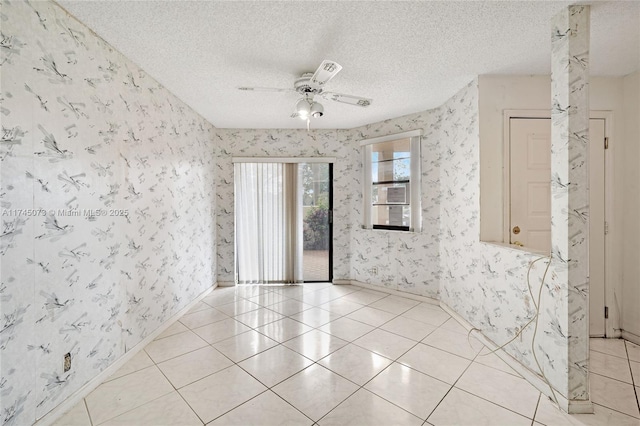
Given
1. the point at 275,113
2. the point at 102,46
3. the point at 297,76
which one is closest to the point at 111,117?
the point at 102,46

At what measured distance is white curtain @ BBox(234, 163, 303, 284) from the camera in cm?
431

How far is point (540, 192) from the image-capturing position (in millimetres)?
2568

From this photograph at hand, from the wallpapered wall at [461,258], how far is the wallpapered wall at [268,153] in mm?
329

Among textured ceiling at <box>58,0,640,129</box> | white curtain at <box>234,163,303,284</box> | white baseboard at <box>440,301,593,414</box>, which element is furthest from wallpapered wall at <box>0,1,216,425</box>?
white baseboard at <box>440,301,593,414</box>

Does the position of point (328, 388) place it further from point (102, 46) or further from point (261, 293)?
point (102, 46)

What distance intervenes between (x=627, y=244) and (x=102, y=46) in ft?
15.9

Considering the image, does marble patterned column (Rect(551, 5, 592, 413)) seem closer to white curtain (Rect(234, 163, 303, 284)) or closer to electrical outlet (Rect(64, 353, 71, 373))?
electrical outlet (Rect(64, 353, 71, 373))

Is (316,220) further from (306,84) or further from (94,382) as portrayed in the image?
(94,382)

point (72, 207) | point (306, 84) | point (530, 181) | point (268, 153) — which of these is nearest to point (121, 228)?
point (72, 207)

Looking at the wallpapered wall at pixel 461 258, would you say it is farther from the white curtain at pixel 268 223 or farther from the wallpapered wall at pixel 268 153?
the white curtain at pixel 268 223

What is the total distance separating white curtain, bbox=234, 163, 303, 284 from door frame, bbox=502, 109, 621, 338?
2.77 meters

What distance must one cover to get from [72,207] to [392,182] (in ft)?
11.3

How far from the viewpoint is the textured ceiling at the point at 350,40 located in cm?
168

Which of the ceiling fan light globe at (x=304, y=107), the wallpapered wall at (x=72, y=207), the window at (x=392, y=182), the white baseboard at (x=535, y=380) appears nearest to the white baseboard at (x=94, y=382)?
the wallpapered wall at (x=72, y=207)
